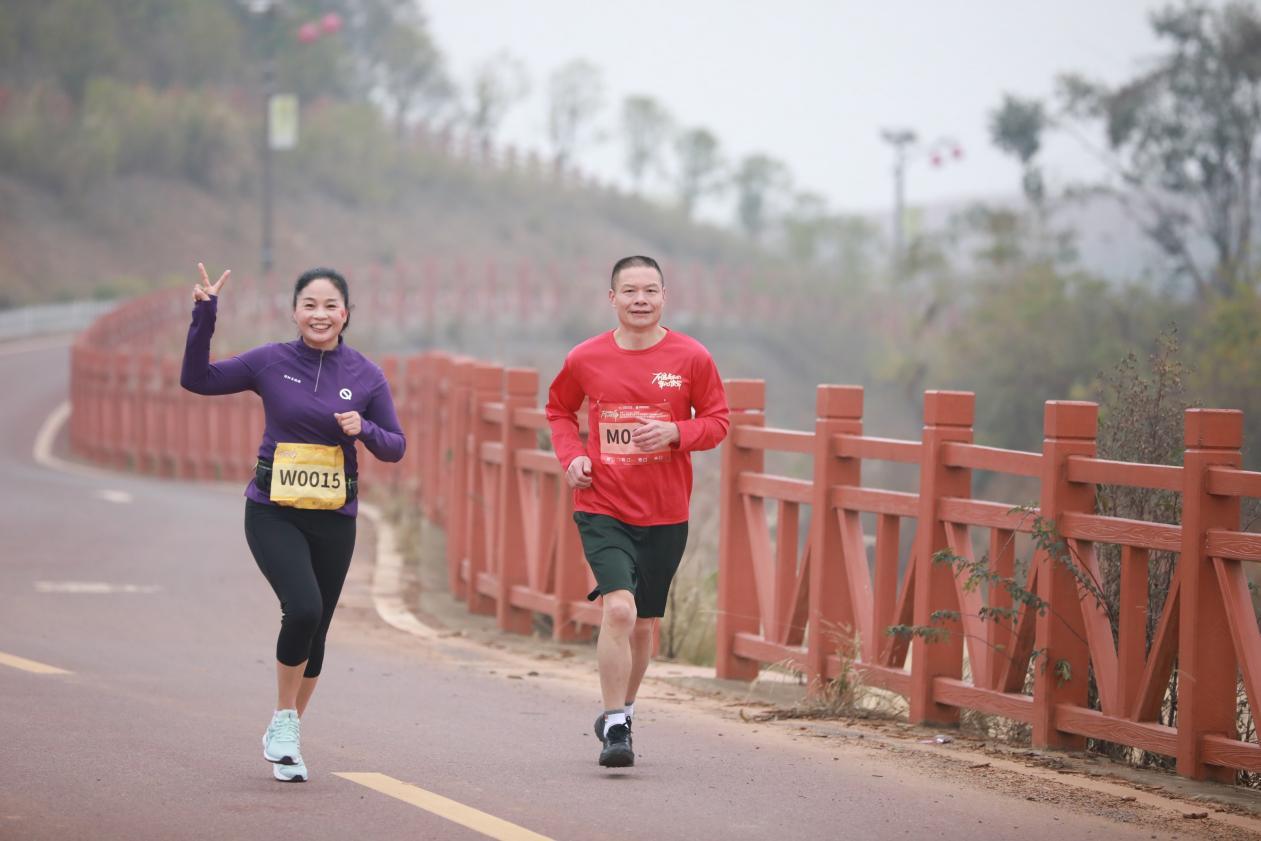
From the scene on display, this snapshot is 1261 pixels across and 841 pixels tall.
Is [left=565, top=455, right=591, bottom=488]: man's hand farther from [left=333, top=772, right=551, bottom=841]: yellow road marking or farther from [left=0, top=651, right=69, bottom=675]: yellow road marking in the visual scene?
[left=0, top=651, right=69, bottom=675]: yellow road marking

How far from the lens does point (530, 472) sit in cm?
1208

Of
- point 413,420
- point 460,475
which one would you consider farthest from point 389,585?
point 413,420

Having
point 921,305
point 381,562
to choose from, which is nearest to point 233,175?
point 921,305

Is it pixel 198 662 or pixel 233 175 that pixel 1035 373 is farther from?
pixel 233 175

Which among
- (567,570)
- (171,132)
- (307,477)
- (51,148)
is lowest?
(567,570)

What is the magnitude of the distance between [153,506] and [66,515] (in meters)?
1.92

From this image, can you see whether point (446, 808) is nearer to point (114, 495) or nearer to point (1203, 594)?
point (1203, 594)

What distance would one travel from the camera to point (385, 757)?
24.9ft

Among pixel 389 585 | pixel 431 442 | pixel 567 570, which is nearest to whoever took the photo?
pixel 567 570

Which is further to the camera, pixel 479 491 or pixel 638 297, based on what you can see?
pixel 479 491

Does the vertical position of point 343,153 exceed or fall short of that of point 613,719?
it exceeds it

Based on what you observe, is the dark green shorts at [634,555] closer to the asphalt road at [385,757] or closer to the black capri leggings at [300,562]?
the asphalt road at [385,757]

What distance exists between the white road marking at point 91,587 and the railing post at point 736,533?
220 inches

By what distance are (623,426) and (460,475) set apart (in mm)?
6589
